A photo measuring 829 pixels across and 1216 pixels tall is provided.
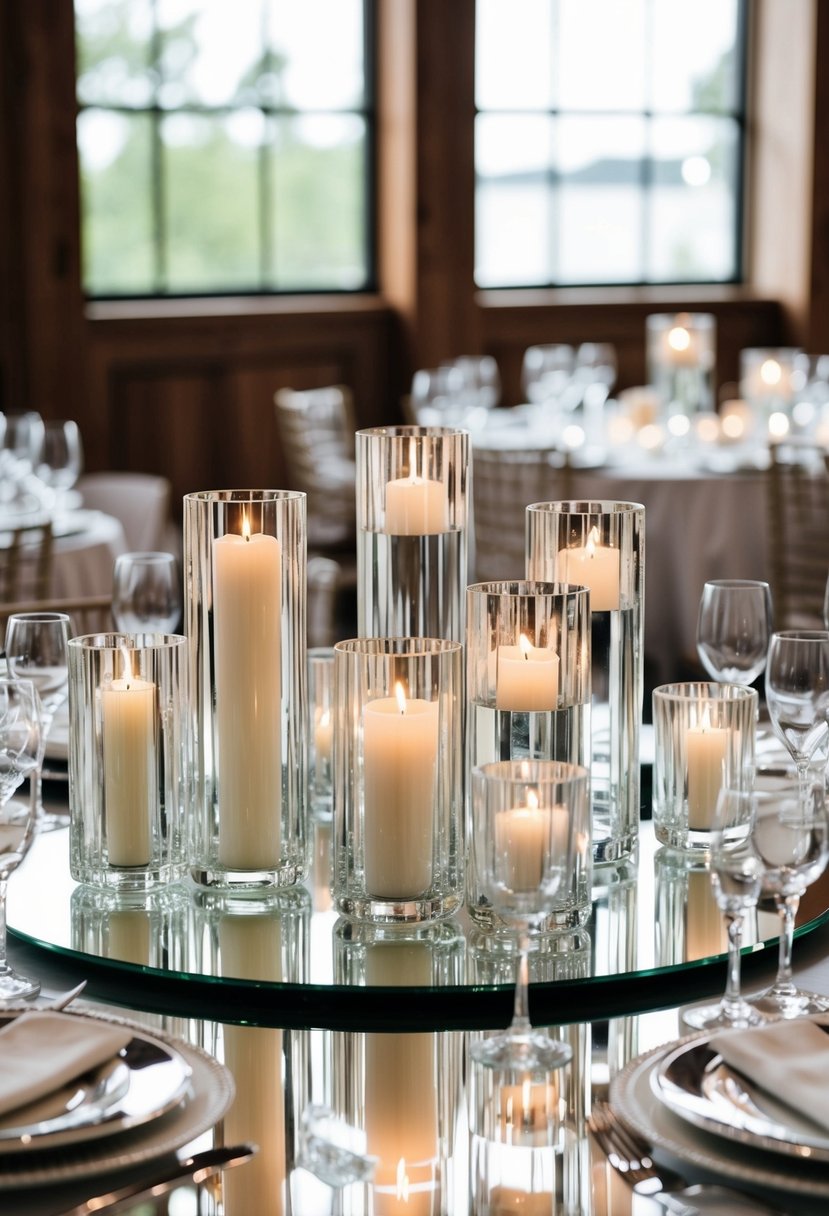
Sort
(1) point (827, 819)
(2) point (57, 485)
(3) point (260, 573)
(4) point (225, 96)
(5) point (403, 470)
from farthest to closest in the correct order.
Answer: (4) point (225, 96), (2) point (57, 485), (5) point (403, 470), (3) point (260, 573), (1) point (827, 819)

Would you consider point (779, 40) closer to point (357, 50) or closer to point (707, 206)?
point (707, 206)

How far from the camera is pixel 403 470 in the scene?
1459mm

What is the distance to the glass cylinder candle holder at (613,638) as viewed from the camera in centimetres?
143

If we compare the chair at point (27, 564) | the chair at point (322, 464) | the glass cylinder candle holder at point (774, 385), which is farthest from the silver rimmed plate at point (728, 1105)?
the chair at point (322, 464)

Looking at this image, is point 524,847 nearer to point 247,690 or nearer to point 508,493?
point 247,690

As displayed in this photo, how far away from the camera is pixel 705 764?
1.44 m

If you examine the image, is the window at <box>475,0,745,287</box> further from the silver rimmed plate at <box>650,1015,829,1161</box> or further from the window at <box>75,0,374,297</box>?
the silver rimmed plate at <box>650,1015,829,1161</box>

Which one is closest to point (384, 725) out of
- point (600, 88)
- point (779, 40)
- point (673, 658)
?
point (673, 658)

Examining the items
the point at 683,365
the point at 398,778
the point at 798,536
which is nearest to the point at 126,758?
the point at 398,778

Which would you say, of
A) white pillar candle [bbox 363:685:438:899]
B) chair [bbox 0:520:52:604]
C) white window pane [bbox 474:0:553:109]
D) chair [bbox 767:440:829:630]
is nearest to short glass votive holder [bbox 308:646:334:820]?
white pillar candle [bbox 363:685:438:899]

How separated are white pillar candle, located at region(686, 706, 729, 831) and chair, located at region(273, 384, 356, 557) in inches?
160

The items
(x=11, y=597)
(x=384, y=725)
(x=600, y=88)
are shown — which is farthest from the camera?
(x=600, y=88)

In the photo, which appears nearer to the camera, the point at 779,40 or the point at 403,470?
the point at 403,470

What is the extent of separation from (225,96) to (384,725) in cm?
553
